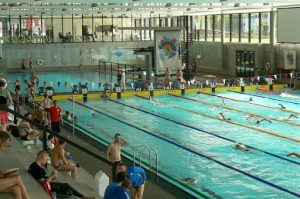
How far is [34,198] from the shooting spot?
19.8 feet

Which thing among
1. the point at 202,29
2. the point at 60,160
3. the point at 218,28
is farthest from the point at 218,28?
the point at 60,160

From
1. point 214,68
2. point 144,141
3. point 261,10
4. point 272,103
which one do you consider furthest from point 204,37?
point 144,141

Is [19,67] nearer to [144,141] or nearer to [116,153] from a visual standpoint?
[144,141]

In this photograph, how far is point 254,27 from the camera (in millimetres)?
33156

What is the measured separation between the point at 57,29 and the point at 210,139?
2778 cm

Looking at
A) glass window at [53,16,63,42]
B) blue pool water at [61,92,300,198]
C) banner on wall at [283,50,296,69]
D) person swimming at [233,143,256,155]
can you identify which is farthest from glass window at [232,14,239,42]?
person swimming at [233,143,256,155]

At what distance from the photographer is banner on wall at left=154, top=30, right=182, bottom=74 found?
27.8m

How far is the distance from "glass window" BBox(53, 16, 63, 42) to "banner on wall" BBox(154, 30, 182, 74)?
1485 cm

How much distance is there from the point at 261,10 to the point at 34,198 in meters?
26.8

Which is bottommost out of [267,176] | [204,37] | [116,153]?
[267,176]

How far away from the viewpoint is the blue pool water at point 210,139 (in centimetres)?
1158

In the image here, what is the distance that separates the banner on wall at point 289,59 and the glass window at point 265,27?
2989 millimetres

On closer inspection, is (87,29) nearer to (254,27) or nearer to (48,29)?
(48,29)

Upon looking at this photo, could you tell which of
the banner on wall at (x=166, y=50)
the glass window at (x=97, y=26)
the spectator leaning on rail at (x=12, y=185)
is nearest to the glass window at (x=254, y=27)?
the banner on wall at (x=166, y=50)
